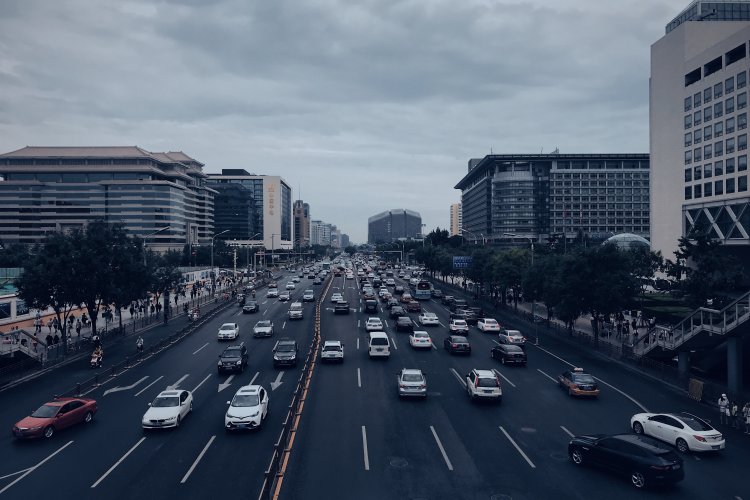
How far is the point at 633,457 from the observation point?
17.3 meters

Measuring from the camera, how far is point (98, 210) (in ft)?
509

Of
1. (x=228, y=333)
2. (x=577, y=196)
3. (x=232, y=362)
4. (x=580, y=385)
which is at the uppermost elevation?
(x=577, y=196)

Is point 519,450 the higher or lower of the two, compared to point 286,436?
lower

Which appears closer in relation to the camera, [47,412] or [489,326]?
[47,412]

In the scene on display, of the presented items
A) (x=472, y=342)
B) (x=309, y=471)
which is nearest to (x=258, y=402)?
(x=309, y=471)

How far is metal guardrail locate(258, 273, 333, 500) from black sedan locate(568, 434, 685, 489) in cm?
1102

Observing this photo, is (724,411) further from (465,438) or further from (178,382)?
(178,382)

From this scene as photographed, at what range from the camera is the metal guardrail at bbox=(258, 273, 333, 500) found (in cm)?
1535

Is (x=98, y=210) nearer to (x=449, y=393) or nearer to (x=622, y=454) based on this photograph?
(x=449, y=393)

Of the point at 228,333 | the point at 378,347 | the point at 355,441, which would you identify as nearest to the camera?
the point at 355,441

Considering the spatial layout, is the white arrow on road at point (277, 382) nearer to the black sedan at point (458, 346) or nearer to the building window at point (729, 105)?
the black sedan at point (458, 346)

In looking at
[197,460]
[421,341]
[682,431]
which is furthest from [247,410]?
[421,341]

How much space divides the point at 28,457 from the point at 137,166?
149773mm

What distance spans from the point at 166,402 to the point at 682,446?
888 inches
